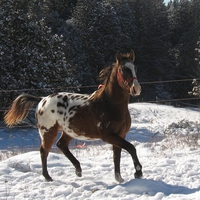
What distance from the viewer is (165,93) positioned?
1300 inches

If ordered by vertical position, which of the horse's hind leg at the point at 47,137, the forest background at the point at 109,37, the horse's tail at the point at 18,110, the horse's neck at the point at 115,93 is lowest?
the horse's hind leg at the point at 47,137

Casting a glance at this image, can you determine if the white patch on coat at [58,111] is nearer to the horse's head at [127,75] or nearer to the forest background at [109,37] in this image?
the horse's head at [127,75]

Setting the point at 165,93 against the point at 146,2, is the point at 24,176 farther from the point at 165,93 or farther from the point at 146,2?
the point at 146,2

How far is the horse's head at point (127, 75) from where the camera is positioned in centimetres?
473

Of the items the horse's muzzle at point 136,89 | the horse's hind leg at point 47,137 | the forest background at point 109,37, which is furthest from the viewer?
the forest background at point 109,37

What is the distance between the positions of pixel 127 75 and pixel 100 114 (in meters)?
0.70

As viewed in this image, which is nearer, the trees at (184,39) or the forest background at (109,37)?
the forest background at (109,37)

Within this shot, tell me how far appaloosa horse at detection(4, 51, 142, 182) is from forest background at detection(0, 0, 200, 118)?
14.1 m

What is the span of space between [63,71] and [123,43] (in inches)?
562

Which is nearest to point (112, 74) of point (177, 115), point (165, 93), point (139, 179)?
point (139, 179)

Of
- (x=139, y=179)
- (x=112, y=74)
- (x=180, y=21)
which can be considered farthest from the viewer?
(x=180, y=21)

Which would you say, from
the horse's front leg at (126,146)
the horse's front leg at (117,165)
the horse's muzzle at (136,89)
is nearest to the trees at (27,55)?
the horse's front leg at (117,165)

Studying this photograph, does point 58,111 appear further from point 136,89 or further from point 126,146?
point 136,89

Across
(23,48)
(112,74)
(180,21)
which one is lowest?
(112,74)
